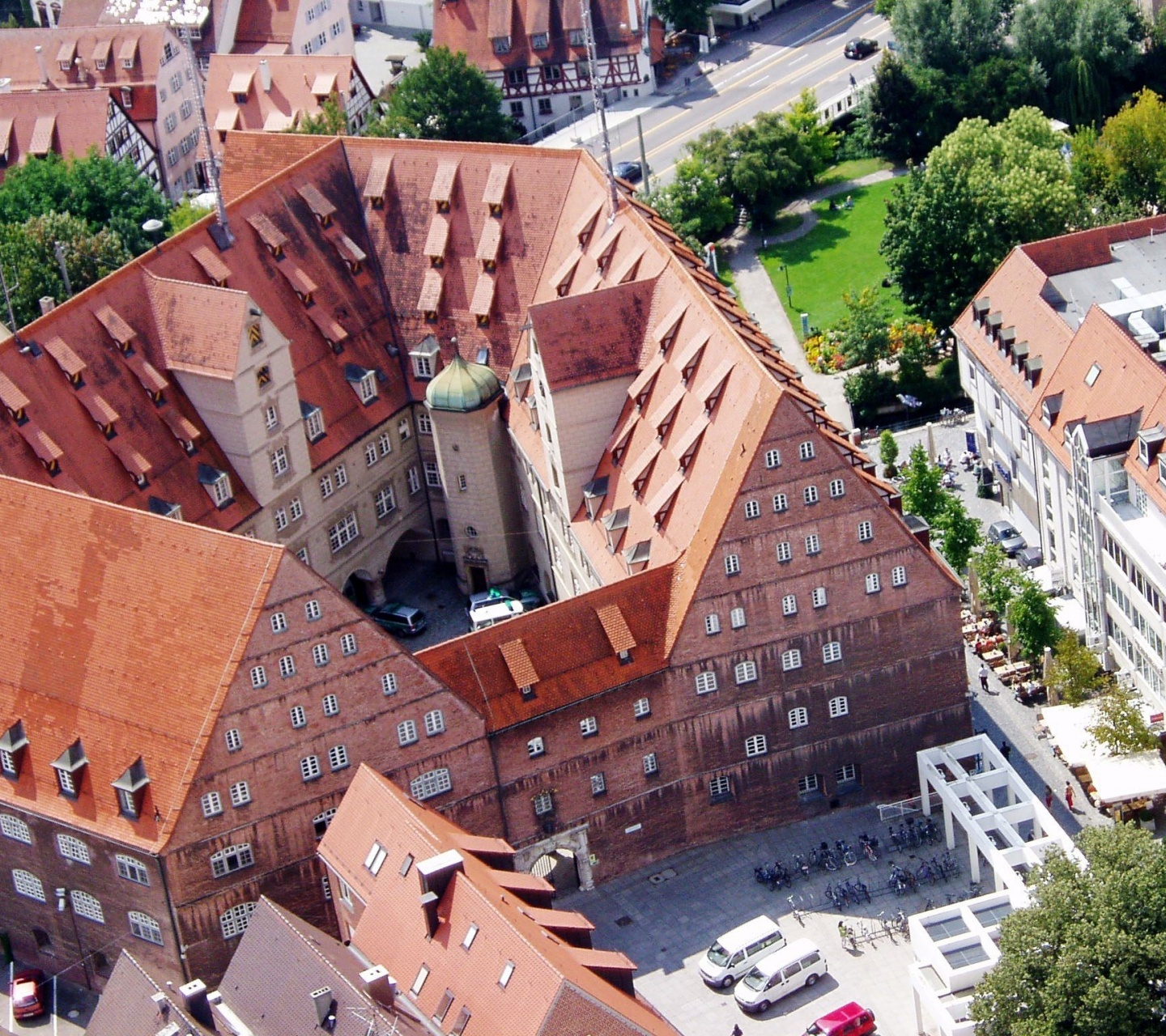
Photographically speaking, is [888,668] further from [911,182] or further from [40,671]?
[911,182]

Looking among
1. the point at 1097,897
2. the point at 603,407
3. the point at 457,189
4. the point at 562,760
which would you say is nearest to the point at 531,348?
the point at 603,407

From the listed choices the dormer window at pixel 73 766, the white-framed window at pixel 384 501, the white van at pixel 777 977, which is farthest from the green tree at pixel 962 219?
the dormer window at pixel 73 766

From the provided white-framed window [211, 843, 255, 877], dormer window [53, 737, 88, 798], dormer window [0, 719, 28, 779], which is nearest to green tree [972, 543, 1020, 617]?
white-framed window [211, 843, 255, 877]

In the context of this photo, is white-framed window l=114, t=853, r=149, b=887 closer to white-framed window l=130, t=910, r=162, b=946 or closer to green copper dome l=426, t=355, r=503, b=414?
white-framed window l=130, t=910, r=162, b=946

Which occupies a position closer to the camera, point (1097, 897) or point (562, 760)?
point (1097, 897)

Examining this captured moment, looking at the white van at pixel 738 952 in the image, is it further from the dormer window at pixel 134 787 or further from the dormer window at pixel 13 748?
the dormer window at pixel 13 748
